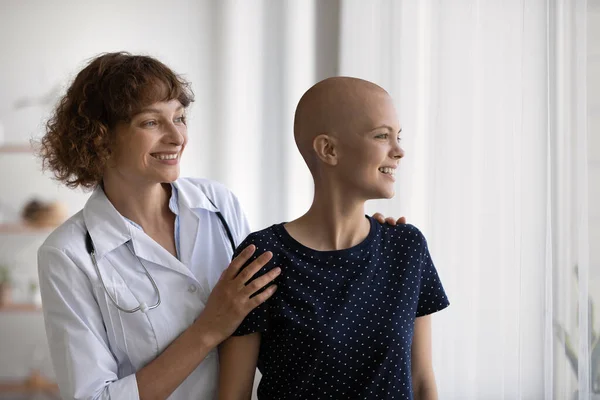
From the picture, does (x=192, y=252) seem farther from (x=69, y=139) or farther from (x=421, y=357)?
(x=421, y=357)

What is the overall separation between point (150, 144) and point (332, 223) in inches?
17.3

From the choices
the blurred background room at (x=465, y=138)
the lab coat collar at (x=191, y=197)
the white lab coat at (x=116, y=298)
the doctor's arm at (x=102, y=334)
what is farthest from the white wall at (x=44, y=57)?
the doctor's arm at (x=102, y=334)

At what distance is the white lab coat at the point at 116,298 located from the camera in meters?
1.46

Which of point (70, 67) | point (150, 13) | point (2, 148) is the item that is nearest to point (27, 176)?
point (2, 148)

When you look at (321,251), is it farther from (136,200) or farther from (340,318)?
(136,200)

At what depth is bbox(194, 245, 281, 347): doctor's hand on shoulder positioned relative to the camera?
4.57ft

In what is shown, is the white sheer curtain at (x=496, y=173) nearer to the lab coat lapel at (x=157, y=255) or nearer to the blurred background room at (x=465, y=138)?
the blurred background room at (x=465, y=138)

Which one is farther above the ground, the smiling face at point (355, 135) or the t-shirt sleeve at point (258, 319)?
the smiling face at point (355, 135)

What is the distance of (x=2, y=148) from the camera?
321 cm

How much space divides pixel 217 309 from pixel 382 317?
340 mm

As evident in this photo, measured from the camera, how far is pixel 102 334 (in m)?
1.52

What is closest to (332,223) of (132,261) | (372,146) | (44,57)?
(372,146)

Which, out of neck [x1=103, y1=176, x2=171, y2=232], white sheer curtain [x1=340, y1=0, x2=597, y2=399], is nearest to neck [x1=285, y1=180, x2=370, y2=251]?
neck [x1=103, y1=176, x2=171, y2=232]

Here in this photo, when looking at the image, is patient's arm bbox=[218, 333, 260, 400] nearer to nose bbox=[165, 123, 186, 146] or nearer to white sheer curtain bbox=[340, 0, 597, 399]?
nose bbox=[165, 123, 186, 146]
